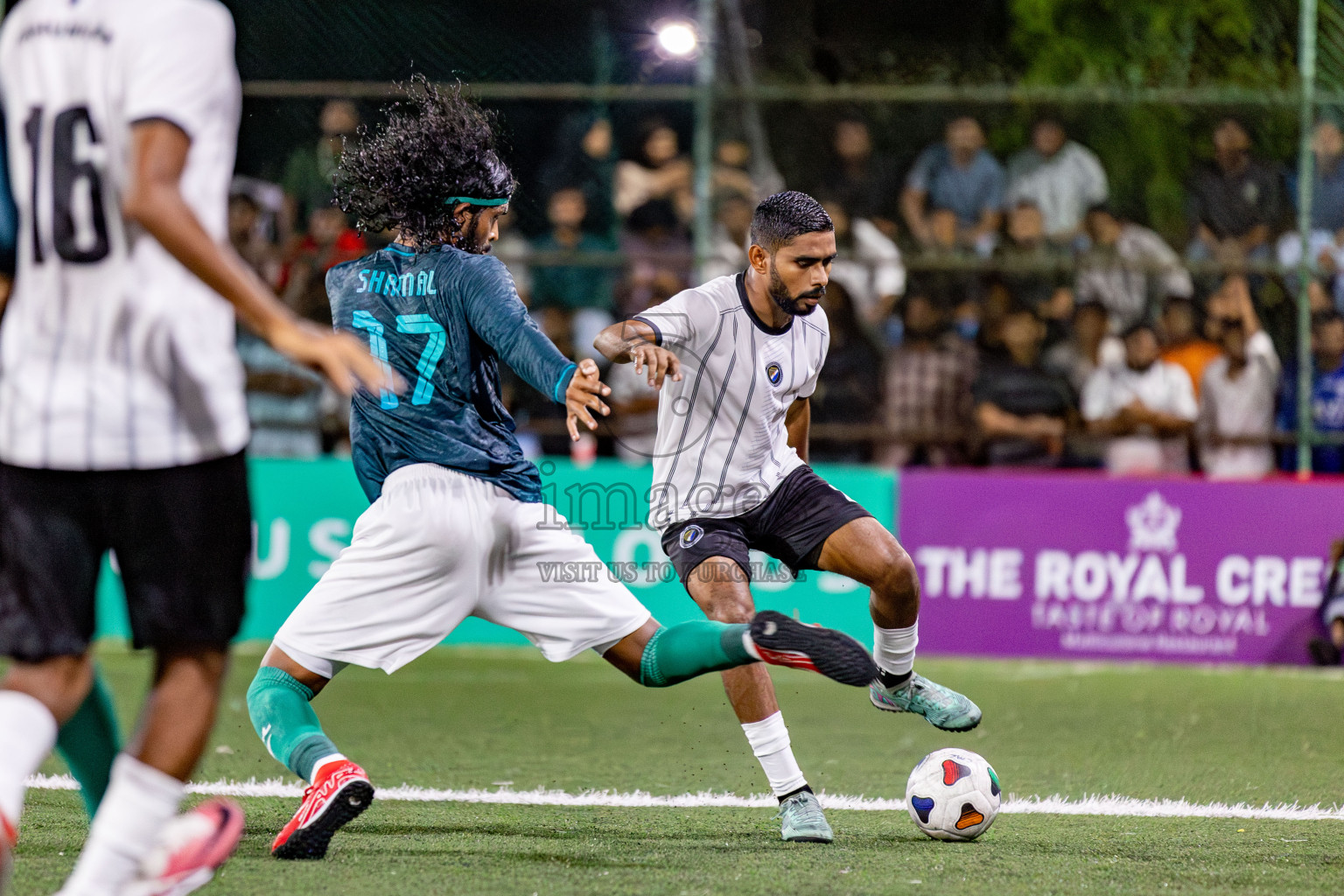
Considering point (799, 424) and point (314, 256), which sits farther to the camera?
Result: point (314, 256)

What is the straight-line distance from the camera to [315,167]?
11.1m

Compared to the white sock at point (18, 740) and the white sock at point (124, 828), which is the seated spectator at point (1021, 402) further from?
the white sock at point (18, 740)

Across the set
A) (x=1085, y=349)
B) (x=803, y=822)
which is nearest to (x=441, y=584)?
(x=803, y=822)

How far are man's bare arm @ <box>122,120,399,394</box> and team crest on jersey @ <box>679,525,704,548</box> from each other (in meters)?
2.62

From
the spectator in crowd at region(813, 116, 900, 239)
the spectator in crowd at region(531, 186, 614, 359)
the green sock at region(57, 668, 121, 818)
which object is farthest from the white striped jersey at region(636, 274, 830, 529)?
the spectator in crowd at region(813, 116, 900, 239)

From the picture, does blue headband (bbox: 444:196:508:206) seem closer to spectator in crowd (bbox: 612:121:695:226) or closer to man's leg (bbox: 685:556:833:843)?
man's leg (bbox: 685:556:833:843)

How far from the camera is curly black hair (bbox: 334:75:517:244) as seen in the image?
499cm

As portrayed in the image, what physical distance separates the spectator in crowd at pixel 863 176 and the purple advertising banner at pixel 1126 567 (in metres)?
2.04

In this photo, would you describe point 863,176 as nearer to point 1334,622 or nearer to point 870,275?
point 870,275

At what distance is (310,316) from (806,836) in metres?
7.02

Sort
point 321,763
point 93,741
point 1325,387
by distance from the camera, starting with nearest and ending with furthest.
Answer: point 93,741 < point 321,763 < point 1325,387

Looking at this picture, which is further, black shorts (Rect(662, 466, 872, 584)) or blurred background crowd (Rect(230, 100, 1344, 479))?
blurred background crowd (Rect(230, 100, 1344, 479))

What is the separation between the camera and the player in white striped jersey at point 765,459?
5.53m

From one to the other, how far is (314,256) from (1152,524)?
5795 mm
